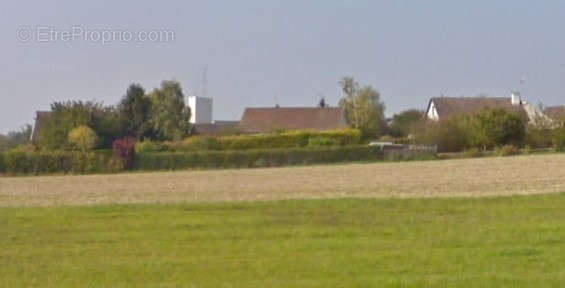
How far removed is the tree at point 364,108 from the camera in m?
95.4

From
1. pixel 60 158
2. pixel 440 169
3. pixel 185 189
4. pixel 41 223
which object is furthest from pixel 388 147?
pixel 41 223

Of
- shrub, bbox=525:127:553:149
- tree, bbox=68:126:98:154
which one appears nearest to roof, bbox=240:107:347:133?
shrub, bbox=525:127:553:149

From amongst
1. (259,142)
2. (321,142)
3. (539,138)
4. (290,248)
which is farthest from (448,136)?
(290,248)

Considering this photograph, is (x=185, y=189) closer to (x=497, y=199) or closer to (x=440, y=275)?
(x=497, y=199)

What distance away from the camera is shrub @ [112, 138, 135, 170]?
60.5 metres

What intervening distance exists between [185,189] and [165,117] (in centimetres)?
4769

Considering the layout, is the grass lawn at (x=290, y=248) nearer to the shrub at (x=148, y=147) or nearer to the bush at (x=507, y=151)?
the shrub at (x=148, y=147)

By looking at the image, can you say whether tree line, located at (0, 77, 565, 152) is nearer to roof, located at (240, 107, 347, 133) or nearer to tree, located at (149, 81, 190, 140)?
tree, located at (149, 81, 190, 140)

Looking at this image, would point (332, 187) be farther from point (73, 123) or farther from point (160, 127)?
point (160, 127)

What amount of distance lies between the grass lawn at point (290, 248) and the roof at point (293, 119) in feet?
267

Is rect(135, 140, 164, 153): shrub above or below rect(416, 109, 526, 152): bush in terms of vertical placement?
below

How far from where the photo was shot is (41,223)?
55.2 feet

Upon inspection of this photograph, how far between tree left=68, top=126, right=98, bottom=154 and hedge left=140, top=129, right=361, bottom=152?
382 cm

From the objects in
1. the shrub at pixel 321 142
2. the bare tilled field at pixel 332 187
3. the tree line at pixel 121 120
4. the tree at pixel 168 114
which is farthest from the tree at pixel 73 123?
the bare tilled field at pixel 332 187
